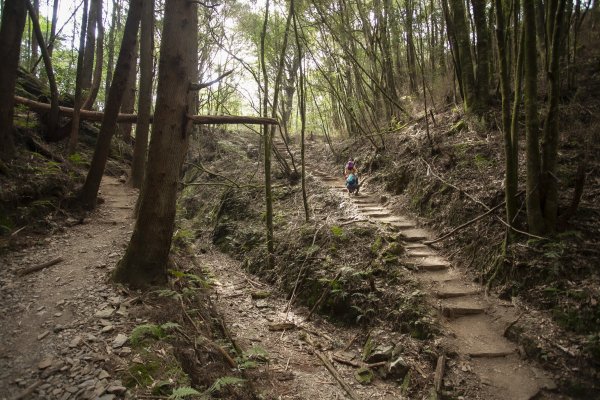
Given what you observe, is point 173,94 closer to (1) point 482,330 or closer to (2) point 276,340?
(2) point 276,340

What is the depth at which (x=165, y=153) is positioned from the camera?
4207 millimetres

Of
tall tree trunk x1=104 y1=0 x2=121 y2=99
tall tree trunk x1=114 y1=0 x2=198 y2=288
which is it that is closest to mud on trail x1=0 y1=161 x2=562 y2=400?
tall tree trunk x1=114 y1=0 x2=198 y2=288

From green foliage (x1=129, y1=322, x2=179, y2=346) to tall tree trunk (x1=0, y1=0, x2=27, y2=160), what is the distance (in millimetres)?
4567

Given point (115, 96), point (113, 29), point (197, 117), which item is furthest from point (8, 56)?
point (113, 29)

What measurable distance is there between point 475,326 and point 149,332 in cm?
419

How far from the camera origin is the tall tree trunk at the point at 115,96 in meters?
6.55

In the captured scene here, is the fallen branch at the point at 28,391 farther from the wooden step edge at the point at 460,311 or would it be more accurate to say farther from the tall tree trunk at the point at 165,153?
the wooden step edge at the point at 460,311

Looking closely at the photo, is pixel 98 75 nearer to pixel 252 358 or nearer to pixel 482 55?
pixel 252 358

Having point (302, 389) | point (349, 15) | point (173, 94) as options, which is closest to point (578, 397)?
point (302, 389)

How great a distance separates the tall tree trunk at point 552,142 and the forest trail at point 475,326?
1497 millimetres

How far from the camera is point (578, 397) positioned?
3.56 metres

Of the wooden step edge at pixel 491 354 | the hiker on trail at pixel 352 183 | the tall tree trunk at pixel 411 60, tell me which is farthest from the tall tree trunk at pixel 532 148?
the tall tree trunk at pixel 411 60

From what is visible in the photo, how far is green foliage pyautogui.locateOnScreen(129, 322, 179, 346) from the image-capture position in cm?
331

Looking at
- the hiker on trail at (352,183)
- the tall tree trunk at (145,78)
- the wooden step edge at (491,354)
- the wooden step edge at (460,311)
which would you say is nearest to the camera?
the wooden step edge at (491,354)
